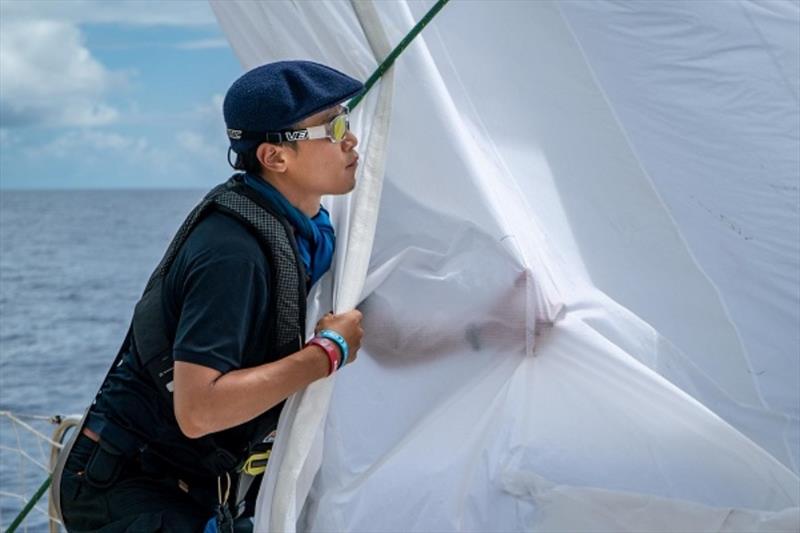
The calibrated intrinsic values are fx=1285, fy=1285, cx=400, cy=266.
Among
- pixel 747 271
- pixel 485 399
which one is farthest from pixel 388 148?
pixel 747 271

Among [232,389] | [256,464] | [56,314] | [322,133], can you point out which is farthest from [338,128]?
[56,314]

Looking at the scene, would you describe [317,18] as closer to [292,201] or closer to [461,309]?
[292,201]

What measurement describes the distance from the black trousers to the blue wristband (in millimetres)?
392

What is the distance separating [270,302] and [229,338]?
5.9 inches

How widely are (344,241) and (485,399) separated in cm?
46

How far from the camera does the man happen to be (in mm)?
2145

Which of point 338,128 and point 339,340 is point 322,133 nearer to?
point 338,128

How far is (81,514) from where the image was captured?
2404 millimetres

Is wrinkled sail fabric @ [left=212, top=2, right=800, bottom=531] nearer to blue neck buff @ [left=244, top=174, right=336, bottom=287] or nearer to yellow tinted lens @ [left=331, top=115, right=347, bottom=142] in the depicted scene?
blue neck buff @ [left=244, top=174, right=336, bottom=287]

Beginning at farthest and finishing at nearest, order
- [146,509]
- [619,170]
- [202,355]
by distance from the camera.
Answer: [619,170], [146,509], [202,355]

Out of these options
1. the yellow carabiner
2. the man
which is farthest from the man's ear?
the yellow carabiner

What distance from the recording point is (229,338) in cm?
213

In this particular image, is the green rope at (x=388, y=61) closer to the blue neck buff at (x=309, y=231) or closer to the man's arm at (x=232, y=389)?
the blue neck buff at (x=309, y=231)

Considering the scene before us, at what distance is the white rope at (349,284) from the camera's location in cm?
246
